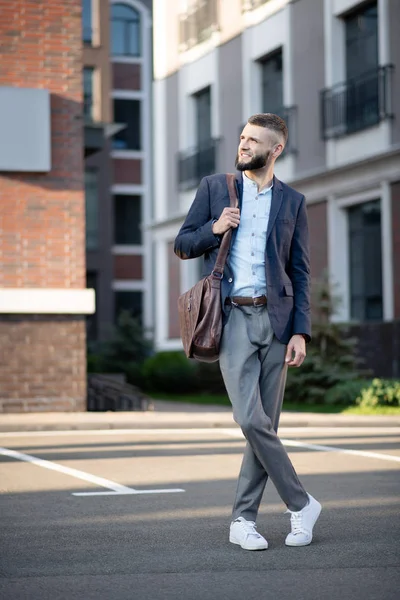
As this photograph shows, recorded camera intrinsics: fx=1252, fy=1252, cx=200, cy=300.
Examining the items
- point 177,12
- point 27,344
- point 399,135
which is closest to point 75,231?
point 27,344

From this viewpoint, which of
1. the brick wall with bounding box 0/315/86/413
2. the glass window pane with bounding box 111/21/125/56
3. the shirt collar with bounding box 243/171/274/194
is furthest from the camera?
the glass window pane with bounding box 111/21/125/56

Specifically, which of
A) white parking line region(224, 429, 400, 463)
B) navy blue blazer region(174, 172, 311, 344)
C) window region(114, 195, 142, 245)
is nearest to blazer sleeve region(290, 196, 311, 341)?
navy blue blazer region(174, 172, 311, 344)

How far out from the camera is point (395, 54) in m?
23.5

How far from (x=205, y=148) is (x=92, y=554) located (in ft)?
83.0

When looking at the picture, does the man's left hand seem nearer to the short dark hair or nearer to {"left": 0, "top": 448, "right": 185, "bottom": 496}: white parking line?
the short dark hair

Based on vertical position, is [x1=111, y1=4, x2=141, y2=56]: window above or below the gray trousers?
above

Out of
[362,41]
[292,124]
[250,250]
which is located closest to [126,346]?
[292,124]

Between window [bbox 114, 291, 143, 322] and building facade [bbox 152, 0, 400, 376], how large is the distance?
509 inches

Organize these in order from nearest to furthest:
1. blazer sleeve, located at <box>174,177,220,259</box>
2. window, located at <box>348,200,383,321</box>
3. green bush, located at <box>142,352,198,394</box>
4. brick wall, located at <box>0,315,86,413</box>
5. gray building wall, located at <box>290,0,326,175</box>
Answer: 1. blazer sleeve, located at <box>174,177,220,259</box>
2. brick wall, located at <box>0,315,86,413</box>
3. window, located at <box>348,200,383,321</box>
4. gray building wall, located at <box>290,0,326,175</box>
5. green bush, located at <box>142,352,198,394</box>

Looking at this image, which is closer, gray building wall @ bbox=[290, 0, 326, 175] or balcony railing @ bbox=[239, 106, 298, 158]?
gray building wall @ bbox=[290, 0, 326, 175]

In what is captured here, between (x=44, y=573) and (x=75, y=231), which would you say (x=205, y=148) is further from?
(x=44, y=573)

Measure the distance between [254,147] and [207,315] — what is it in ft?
2.90

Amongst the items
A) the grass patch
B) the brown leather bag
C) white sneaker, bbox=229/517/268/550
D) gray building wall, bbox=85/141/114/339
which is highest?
gray building wall, bbox=85/141/114/339

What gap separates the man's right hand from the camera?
6.20m
